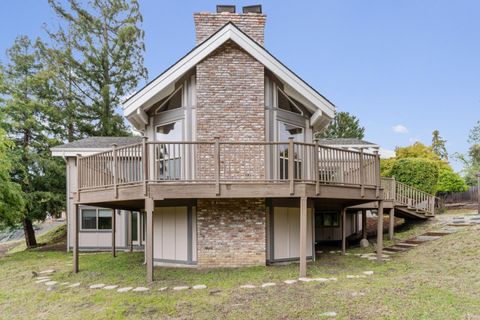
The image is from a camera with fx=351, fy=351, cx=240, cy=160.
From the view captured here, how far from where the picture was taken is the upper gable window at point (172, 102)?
10000 millimetres

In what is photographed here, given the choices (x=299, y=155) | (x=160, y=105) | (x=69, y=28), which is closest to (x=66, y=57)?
(x=69, y=28)

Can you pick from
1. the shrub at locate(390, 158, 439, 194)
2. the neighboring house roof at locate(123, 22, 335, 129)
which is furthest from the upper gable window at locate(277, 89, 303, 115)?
the shrub at locate(390, 158, 439, 194)

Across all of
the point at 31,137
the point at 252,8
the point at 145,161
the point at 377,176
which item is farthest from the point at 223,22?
the point at 31,137

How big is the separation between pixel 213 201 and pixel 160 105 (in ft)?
10.8

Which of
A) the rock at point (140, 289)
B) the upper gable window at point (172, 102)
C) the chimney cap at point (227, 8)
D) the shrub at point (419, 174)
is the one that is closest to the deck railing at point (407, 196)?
the shrub at point (419, 174)

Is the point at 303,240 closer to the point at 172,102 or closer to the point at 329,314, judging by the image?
the point at 329,314

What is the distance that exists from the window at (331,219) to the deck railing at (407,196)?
2807mm

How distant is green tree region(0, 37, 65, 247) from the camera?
56.0 feet

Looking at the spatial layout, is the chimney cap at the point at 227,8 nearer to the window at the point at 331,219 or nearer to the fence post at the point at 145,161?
the fence post at the point at 145,161

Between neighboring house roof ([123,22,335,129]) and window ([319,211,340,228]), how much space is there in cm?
733

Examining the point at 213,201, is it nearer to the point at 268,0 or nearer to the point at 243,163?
the point at 243,163

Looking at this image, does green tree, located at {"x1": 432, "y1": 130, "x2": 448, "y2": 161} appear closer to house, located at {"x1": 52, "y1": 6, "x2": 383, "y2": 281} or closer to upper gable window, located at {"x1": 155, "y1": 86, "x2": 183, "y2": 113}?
house, located at {"x1": 52, "y1": 6, "x2": 383, "y2": 281}

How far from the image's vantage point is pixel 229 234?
9.33 metres

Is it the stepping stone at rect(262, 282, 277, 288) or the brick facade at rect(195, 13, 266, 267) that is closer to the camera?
the stepping stone at rect(262, 282, 277, 288)
